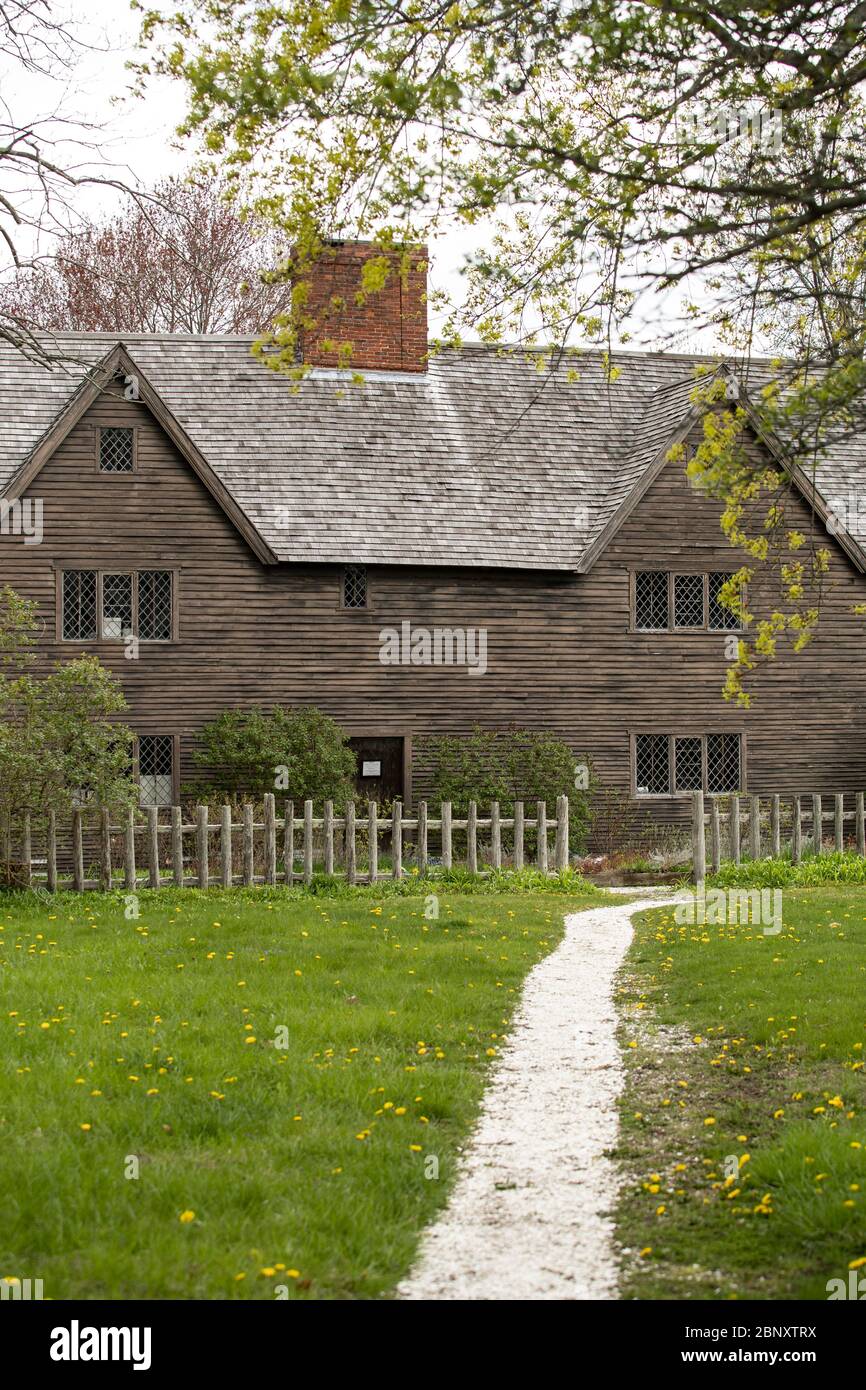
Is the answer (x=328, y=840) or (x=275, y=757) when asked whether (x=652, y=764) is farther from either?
(x=328, y=840)

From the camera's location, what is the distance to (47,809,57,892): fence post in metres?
18.4

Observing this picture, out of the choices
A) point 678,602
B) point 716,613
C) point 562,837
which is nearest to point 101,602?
point 562,837

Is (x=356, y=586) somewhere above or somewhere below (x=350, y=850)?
above

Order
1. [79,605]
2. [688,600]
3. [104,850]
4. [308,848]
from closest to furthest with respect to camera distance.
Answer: [104,850]
[308,848]
[79,605]
[688,600]

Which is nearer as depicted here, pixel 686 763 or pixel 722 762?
pixel 686 763

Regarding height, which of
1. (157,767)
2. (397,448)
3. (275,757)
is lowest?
(157,767)

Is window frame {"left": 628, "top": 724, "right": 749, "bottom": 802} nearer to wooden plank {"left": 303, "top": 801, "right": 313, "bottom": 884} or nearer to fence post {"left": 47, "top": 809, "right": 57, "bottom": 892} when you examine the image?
wooden plank {"left": 303, "top": 801, "right": 313, "bottom": 884}

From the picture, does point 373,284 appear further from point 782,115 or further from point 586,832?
point 586,832

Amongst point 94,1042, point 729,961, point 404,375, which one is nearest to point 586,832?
point 404,375

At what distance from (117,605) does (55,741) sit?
6.84 m

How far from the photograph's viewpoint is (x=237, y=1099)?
26.7 ft

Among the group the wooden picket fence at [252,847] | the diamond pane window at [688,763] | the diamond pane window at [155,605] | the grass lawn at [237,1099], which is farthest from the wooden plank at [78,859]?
the diamond pane window at [688,763]

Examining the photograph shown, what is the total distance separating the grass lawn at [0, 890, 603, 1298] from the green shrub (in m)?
11.7

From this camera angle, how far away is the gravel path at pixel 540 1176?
5.94m
